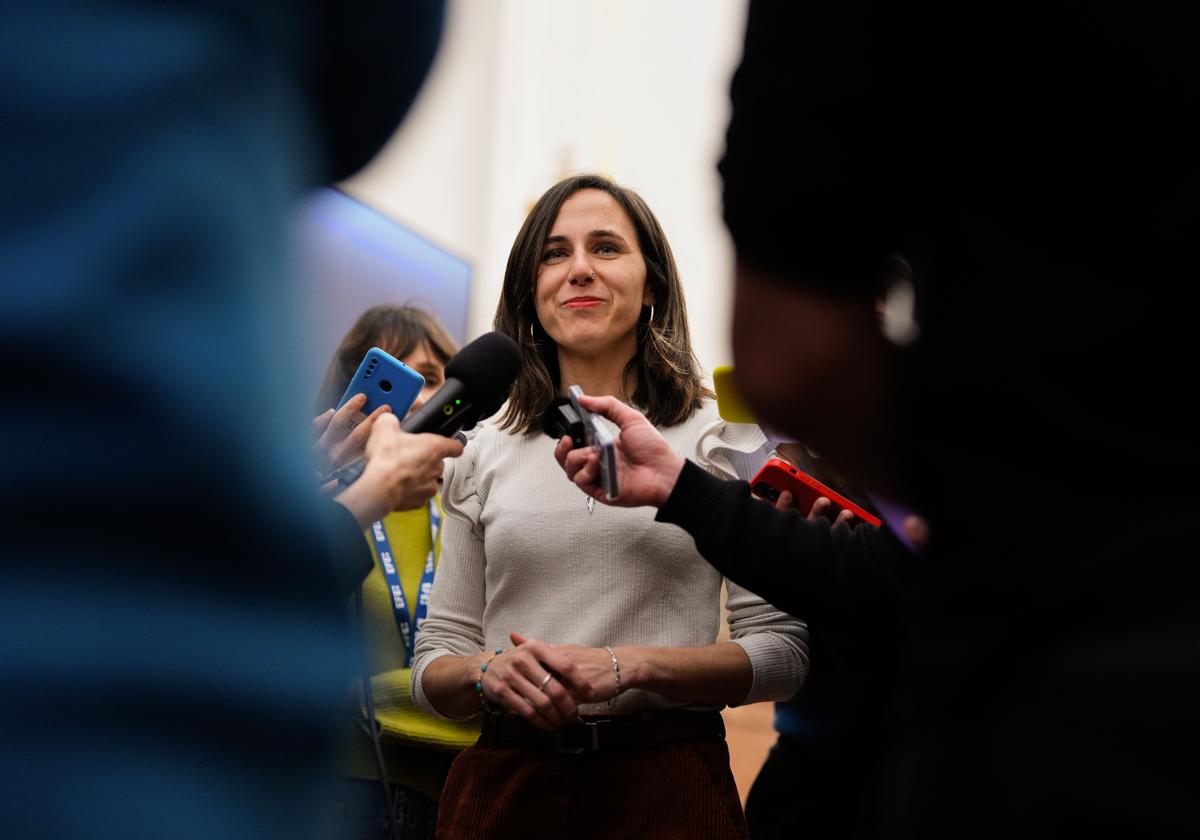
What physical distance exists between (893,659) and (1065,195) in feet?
2.98

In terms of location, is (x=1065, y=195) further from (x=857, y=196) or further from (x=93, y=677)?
(x=93, y=677)

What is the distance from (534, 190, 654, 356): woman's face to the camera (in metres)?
1.80

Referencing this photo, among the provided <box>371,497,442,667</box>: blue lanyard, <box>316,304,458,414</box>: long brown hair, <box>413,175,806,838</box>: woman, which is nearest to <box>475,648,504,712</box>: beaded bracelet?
<box>413,175,806,838</box>: woman

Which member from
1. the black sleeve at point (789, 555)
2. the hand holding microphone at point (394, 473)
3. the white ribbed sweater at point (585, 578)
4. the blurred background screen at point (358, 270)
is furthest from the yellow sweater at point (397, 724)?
the hand holding microphone at point (394, 473)

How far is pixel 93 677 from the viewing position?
0.44 metres

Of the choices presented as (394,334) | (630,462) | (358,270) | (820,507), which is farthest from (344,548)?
(394,334)

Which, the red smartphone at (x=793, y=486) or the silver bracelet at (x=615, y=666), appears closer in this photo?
the silver bracelet at (x=615, y=666)

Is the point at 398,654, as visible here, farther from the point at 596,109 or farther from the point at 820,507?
the point at 596,109

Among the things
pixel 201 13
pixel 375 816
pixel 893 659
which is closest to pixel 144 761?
pixel 201 13

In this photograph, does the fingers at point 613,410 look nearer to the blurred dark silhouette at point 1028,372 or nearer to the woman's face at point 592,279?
the woman's face at point 592,279

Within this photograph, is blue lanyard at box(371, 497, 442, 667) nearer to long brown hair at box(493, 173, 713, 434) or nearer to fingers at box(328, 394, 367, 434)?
long brown hair at box(493, 173, 713, 434)

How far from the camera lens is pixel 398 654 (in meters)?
2.40

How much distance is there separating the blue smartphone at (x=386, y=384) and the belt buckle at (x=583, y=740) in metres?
0.52

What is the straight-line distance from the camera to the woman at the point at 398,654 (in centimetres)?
216
